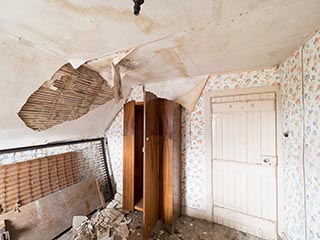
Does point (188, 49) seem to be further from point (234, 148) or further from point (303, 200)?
point (303, 200)

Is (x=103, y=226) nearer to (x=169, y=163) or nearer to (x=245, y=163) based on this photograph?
(x=169, y=163)

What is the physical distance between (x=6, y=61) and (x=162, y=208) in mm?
2220

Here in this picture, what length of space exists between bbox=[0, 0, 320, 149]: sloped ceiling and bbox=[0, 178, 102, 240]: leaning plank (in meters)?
0.75

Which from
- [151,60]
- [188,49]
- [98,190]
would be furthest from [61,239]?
[188,49]

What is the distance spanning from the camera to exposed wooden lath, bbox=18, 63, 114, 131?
5.16 feet

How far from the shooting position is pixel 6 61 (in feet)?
4.00

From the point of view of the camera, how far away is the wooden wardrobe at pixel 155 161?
6.07ft

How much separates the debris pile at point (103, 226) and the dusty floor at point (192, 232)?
13cm

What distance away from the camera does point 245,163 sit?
198cm

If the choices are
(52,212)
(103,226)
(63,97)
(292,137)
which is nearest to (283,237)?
(292,137)

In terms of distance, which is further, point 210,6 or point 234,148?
point 234,148

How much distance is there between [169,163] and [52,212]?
4.98 feet

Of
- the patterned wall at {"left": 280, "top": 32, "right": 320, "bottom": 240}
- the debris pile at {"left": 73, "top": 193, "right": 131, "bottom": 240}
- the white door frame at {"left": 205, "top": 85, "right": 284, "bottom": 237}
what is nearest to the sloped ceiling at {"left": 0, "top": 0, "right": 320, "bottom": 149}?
the patterned wall at {"left": 280, "top": 32, "right": 320, "bottom": 240}

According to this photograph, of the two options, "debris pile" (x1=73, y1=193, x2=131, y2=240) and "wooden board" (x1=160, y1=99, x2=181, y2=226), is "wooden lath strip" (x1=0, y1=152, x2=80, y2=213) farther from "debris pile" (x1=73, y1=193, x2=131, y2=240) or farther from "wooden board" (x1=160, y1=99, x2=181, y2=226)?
"wooden board" (x1=160, y1=99, x2=181, y2=226)
